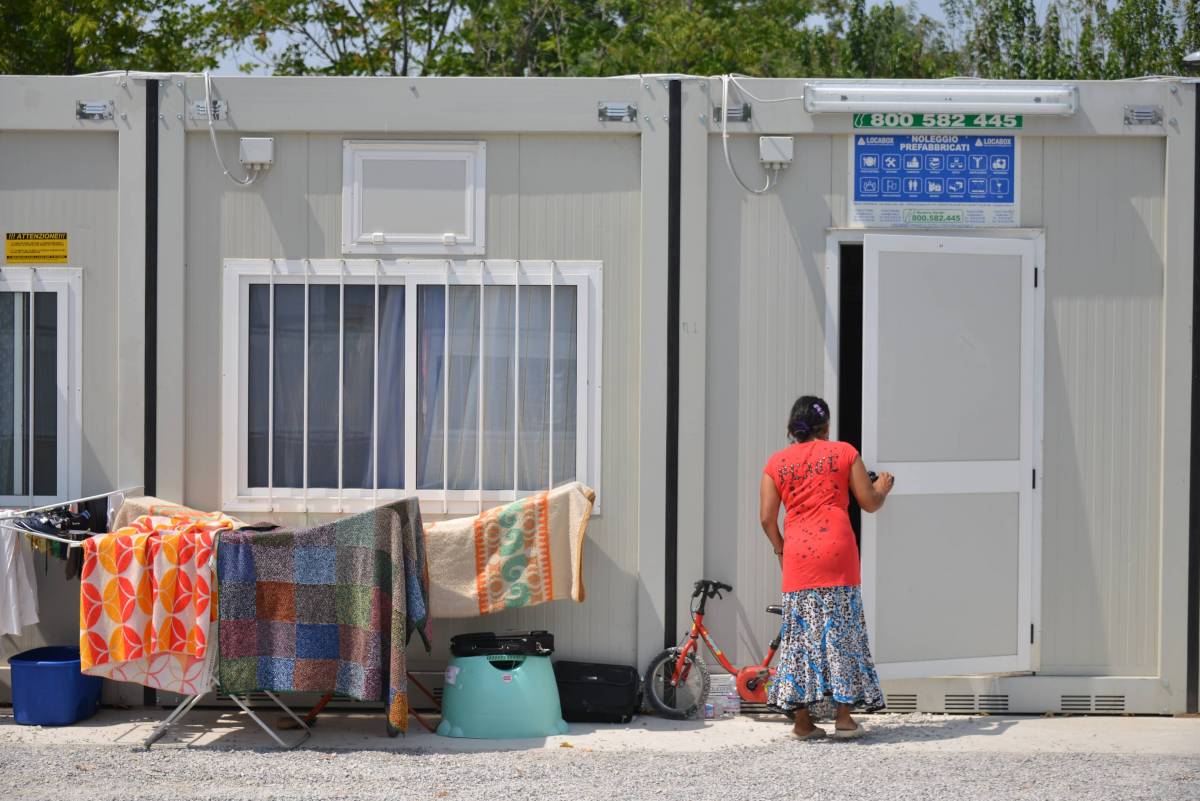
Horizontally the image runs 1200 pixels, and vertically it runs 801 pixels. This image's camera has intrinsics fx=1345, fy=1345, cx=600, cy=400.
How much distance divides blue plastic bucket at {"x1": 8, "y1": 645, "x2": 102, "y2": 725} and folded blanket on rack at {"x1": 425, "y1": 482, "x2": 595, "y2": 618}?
A: 5.50 feet

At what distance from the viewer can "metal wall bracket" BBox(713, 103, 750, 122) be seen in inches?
253

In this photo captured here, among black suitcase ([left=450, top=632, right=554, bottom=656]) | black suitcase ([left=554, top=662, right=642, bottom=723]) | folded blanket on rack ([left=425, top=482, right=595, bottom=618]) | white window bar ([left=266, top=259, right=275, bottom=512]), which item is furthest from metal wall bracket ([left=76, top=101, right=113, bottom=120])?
black suitcase ([left=554, top=662, right=642, bottom=723])

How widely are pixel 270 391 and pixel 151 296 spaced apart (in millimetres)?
721

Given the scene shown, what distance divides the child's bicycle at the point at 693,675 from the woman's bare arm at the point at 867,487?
72cm

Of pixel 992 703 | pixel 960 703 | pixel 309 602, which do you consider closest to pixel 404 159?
pixel 309 602

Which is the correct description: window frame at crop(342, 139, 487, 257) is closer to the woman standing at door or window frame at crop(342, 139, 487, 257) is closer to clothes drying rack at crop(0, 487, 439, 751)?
clothes drying rack at crop(0, 487, 439, 751)

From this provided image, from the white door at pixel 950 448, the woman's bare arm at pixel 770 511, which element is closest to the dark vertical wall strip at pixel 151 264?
the woman's bare arm at pixel 770 511

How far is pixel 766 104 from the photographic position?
253 inches

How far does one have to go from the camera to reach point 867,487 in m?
5.91

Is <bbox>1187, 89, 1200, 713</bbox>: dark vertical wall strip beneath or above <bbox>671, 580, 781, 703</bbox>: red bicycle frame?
above

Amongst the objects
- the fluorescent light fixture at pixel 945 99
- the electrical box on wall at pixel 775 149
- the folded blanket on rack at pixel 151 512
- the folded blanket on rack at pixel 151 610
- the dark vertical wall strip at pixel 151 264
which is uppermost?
the fluorescent light fixture at pixel 945 99

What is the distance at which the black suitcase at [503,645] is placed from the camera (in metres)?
6.06

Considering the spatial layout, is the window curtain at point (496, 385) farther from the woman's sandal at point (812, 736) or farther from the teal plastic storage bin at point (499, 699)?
the woman's sandal at point (812, 736)

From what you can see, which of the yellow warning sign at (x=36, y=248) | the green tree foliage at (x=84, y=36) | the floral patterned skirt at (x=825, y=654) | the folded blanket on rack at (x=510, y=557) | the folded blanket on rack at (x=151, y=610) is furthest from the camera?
the green tree foliage at (x=84, y=36)
